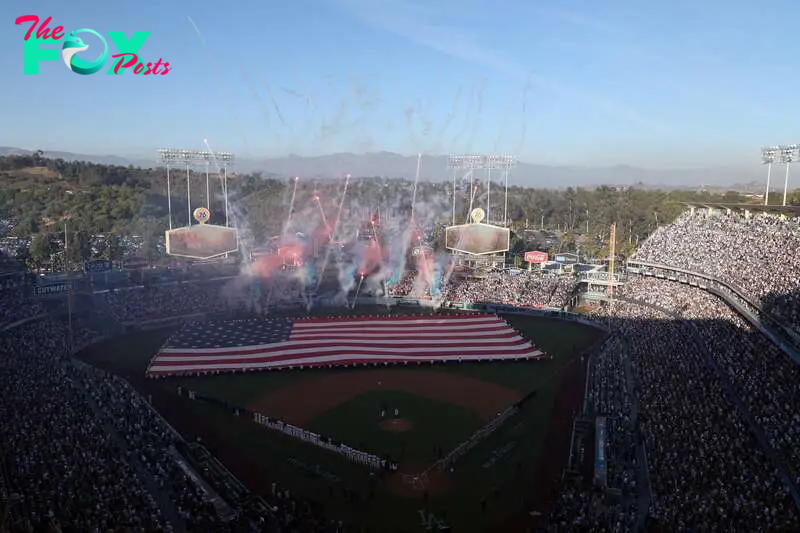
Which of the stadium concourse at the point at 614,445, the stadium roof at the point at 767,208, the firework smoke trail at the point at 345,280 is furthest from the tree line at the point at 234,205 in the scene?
the stadium concourse at the point at 614,445

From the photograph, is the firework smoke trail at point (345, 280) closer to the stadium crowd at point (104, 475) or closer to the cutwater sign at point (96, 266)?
the cutwater sign at point (96, 266)

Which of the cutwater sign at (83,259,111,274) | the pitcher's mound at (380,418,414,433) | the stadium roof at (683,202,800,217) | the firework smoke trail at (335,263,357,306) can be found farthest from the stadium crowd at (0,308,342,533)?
the stadium roof at (683,202,800,217)

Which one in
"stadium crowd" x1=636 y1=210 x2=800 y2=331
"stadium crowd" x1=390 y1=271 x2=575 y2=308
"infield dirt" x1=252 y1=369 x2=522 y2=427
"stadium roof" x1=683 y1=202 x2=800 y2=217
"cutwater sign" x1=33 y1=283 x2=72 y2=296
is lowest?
"infield dirt" x1=252 y1=369 x2=522 y2=427

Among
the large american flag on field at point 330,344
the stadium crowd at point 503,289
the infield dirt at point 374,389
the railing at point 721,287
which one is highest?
the railing at point 721,287

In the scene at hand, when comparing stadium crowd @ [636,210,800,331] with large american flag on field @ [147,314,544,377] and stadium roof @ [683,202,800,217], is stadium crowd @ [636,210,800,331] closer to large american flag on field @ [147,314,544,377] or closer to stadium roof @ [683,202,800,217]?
stadium roof @ [683,202,800,217]

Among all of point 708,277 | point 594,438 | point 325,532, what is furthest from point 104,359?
point 708,277

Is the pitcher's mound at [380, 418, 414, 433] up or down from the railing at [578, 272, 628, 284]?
down

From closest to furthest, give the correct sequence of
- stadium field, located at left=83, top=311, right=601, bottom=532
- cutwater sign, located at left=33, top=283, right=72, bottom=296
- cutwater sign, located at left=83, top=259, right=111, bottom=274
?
stadium field, located at left=83, top=311, right=601, bottom=532
cutwater sign, located at left=33, top=283, right=72, bottom=296
cutwater sign, located at left=83, top=259, right=111, bottom=274
